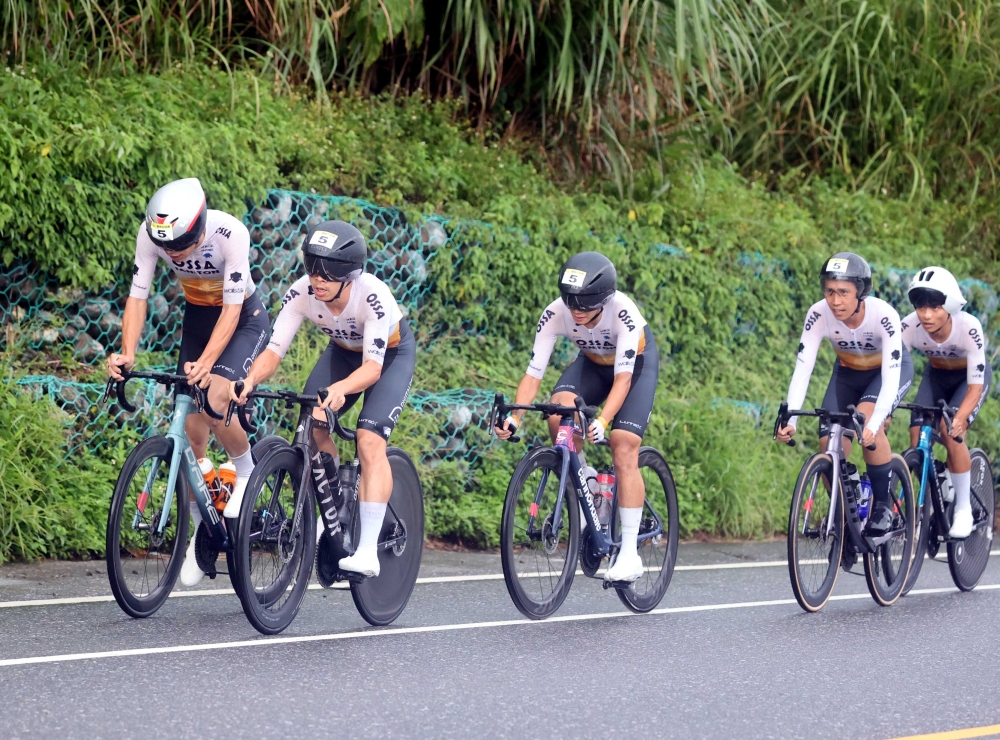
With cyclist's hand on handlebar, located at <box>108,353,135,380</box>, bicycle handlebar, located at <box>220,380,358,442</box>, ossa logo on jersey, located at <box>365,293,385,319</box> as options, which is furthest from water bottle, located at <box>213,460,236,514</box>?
ossa logo on jersey, located at <box>365,293,385,319</box>

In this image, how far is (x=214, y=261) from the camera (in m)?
7.21

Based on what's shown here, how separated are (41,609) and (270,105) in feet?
19.0

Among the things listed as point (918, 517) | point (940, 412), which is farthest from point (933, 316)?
point (918, 517)

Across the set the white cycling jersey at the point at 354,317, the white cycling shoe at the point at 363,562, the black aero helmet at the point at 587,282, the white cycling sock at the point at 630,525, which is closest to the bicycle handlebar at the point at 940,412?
the white cycling sock at the point at 630,525

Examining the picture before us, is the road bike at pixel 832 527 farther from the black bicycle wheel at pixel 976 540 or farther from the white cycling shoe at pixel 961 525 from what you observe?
the black bicycle wheel at pixel 976 540

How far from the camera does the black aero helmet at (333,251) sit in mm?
6648

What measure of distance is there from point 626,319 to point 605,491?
41.0 inches

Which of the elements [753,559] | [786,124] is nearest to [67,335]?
[753,559]

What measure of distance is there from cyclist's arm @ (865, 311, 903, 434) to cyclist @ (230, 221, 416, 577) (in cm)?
298

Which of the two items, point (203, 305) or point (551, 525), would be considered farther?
point (203, 305)

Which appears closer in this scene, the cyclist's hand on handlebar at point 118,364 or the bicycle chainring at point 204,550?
the cyclist's hand on handlebar at point 118,364

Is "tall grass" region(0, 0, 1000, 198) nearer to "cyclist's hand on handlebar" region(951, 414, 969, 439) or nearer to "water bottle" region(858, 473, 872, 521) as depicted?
"cyclist's hand on handlebar" region(951, 414, 969, 439)

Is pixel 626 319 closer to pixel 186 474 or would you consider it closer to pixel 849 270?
pixel 849 270

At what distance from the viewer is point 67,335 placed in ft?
31.1
